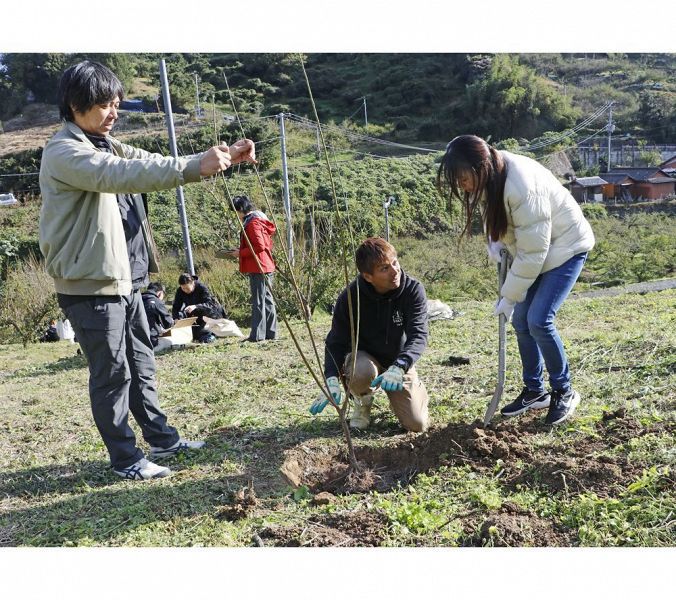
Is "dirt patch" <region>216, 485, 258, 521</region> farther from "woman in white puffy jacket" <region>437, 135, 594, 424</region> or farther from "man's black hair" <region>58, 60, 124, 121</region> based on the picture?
"man's black hair" <region>58, 60, 124, 121</region>

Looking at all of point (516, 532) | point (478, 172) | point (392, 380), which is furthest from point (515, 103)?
point (516, 532)

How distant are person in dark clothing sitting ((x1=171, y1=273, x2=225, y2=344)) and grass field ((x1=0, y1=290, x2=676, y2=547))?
8.47 feet

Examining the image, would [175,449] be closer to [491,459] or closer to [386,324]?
[386,324]

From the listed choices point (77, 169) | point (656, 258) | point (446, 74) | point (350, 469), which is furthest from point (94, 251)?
point (446, 74)

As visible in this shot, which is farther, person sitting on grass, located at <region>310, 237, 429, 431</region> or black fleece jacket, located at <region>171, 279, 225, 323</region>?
black fleece jacket, located at <region>171, 279, 225, 323</region>

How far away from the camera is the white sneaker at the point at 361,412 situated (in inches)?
136

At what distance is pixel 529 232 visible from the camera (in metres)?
2.78

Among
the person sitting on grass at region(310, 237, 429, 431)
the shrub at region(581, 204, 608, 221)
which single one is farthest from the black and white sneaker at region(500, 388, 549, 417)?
the shrub at region(581, 204, 608, 221)

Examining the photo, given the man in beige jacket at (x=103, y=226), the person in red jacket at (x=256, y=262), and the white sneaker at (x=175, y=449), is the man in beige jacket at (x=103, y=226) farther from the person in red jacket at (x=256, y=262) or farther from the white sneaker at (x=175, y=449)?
the person in red jacket at (x=256, y=262)

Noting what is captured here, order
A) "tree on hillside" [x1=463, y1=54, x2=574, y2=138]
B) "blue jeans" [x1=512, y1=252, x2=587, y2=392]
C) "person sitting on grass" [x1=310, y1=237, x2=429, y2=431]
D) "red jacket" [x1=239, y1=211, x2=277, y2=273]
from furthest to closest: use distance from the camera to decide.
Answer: "tree on hillside" [x1=463, y1=54, x2=574, y2=138]
"red jacket" [x1=239, y1=211, x2=277, y2=273]
"person sitting on grass" [x1=310, y1=237, x2=429, y2=431]
"blue jeans" [x1=512, y1=252, x2=587, y2=392]

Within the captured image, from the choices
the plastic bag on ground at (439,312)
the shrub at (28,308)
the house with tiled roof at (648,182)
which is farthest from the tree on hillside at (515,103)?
the shrub at (28,308)

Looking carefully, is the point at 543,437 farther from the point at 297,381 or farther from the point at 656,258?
the point at 656,258

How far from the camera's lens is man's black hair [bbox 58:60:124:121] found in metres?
2.56

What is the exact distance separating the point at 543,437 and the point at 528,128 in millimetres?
20938
